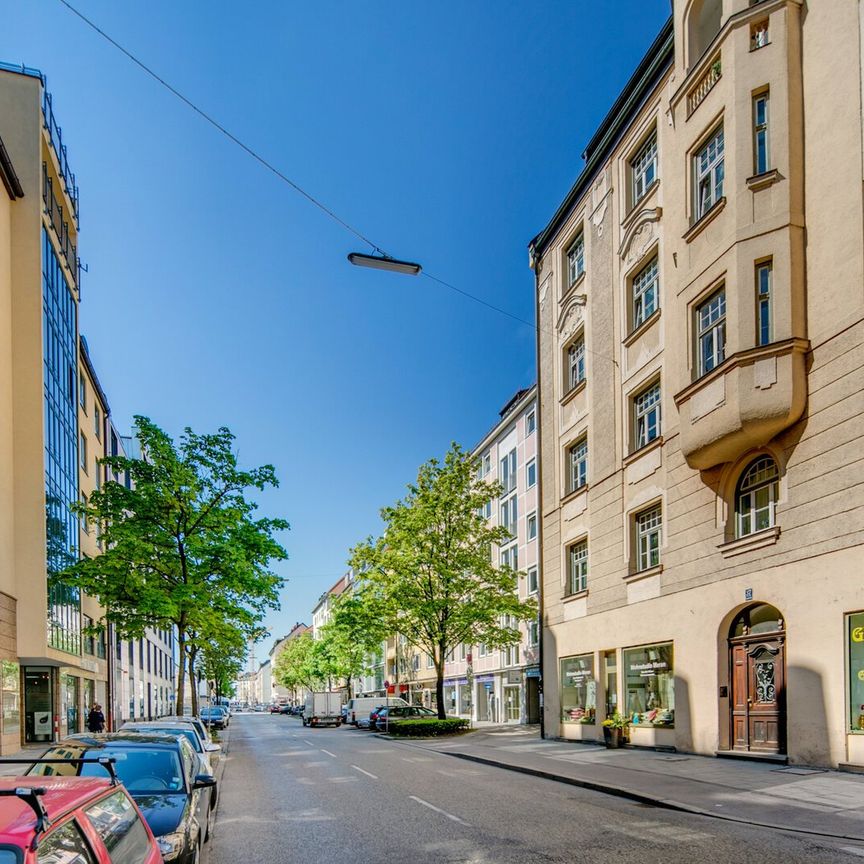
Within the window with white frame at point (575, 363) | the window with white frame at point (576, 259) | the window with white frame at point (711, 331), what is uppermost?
the window with white frame at point (576, 259)

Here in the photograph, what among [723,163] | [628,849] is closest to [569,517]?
[723,163]

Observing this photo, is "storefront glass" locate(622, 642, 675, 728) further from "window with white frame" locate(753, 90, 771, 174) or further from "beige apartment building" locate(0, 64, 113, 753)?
"beige apartment building" locate(0, 64, 113, 753)

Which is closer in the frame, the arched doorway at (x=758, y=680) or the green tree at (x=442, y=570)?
the arched doorway at (x=758, y=680)

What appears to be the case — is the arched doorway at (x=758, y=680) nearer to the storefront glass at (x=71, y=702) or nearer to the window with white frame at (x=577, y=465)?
the window with white frame at (x=577, y=465)

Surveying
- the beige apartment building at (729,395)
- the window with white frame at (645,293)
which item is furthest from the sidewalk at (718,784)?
the window with white frame at (645,293)

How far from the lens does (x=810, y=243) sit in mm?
16453

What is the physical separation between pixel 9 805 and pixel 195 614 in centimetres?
2393

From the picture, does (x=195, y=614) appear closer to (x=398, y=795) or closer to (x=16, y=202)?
(x=398, y=795)

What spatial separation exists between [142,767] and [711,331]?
48.8 ft

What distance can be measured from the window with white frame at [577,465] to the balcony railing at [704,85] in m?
10.3

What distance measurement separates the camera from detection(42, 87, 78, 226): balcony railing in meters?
33.4

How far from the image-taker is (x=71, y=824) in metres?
3.60

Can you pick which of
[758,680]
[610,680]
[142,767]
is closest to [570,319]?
[610,680]

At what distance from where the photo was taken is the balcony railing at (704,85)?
1920 centimetres
